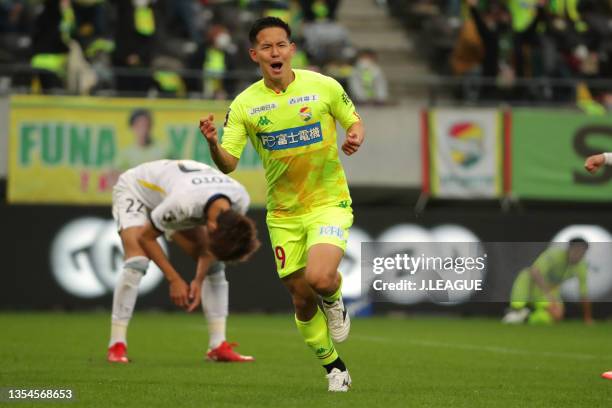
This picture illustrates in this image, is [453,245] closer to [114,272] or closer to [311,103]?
[311,103]

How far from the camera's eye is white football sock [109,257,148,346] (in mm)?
11094

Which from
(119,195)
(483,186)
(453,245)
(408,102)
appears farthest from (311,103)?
(408,102)

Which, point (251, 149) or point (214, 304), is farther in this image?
point (251, 149)

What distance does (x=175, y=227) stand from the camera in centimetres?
1075

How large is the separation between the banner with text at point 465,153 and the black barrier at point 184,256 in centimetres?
39

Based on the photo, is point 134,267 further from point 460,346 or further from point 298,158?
point 460,346

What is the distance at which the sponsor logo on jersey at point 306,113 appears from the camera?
895 cm

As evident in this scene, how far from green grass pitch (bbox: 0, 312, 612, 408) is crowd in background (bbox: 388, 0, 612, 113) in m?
5.40

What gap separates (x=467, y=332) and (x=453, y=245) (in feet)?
13.1

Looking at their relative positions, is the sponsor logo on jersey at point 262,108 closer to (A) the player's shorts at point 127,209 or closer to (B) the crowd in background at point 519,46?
(A) the player's shorts at point 127,209

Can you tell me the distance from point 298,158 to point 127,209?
2827 mm

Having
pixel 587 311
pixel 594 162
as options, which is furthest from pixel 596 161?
pixel 587 311

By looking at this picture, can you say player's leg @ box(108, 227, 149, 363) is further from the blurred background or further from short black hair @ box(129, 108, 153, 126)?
short black hair @ box(129, 108, 153, 126)

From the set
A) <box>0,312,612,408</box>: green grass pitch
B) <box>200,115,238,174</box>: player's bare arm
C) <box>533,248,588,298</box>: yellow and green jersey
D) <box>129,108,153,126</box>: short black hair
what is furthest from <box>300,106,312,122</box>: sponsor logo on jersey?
<box>129,108,153,126</box>: short black hair
